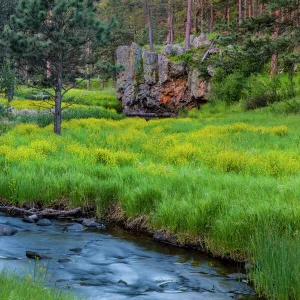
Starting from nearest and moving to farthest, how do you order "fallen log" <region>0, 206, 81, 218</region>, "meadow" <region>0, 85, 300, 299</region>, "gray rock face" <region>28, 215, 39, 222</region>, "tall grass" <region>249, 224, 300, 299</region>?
"tall grass" <region>249, 224, 300, 299</region> < "meadow" <region>0, 85, 300, 299</region> < "gray rock face" <region>28, 215, 39, 222</region> < "fallen log" <region>0, 206, 81, 218</region>

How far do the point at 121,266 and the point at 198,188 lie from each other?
9.31ft

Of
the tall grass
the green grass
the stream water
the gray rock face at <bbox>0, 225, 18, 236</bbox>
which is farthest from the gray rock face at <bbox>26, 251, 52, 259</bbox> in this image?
the tall grass

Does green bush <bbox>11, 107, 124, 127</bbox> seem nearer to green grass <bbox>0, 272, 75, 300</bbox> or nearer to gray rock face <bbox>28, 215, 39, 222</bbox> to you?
gray rock face <bbox>28, 215, 39, 222</bbox>

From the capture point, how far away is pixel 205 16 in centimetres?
6134

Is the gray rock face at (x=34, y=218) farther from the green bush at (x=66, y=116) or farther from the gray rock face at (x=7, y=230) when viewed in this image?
the green bush at (x=66, y=116)

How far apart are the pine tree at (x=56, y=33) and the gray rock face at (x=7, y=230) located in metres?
11.2

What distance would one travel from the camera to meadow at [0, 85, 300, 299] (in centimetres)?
626

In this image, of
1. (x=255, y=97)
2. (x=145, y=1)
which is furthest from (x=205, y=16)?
(x=255, y=97)

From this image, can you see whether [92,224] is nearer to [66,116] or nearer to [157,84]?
[66,116]

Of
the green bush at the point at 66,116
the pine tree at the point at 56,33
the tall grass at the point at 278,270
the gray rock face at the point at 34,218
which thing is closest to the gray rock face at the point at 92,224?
the gray rock face at the point at 34,218

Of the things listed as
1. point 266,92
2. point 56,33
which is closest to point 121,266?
point 56,33

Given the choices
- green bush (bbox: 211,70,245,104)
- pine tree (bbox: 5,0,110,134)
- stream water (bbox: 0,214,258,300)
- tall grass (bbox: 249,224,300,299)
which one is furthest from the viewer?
green bush (bbox: 211,70,245,104)

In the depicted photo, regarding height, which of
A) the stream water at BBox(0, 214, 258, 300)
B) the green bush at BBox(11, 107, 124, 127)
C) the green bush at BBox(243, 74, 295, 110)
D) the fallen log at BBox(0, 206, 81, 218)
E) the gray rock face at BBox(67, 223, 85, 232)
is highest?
the green bush at BBox(243, 74, 295, 110)

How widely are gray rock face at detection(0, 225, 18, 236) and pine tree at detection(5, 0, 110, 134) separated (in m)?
11.2
